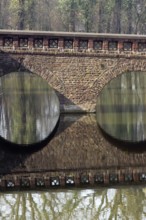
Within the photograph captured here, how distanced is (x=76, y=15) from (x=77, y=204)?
28.0 meters

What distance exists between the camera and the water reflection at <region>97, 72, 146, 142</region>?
48.9 ft

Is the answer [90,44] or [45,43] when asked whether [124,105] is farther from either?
[45,43]

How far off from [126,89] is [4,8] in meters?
17.7

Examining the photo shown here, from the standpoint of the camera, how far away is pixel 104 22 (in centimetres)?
3184

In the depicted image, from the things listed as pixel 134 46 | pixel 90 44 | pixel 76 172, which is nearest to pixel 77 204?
pixel 76 172

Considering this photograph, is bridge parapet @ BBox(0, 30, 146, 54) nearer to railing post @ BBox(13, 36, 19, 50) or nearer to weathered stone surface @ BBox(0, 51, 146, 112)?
railing post @ BBox(13, 36, 19, 50)

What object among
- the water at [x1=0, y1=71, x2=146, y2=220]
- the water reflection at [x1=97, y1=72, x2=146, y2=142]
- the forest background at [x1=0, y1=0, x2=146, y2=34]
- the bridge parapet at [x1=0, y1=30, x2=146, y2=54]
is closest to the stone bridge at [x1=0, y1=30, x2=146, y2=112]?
the bridge parapet at [x1=0, y1=30, x2=146, y2=54]

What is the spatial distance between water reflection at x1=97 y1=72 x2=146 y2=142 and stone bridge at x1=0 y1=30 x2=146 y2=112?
1670 millimetres

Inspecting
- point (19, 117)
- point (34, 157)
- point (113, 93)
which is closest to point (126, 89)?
point (113, 93)

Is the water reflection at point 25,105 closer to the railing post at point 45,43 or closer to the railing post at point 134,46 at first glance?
the railing post at point 45,43

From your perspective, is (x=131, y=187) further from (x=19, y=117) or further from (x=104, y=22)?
(x=104, y=22)

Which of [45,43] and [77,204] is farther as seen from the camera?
[45,43]

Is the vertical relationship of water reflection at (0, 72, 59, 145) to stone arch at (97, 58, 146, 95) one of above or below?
below

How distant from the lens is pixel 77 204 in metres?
5.61
